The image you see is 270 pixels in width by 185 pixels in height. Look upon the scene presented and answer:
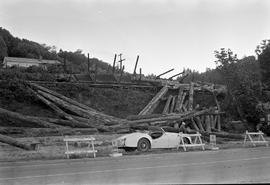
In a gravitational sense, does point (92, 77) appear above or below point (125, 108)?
above

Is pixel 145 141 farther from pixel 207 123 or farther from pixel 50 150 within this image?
pixel 207 123

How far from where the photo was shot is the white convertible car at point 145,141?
62.4ft

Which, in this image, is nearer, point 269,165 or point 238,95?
point 269,165

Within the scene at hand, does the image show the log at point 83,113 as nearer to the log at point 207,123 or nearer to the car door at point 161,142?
the car door at point 161,142

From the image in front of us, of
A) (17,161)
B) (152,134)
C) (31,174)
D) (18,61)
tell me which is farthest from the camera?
(18,61)

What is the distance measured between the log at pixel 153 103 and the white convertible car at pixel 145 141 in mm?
10655

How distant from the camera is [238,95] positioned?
31.0 metres

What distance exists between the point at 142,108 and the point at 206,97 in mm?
6636

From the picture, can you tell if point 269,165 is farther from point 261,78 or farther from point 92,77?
point 92,77

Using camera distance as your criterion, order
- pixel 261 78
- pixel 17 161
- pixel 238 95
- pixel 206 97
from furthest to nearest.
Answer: pixel 206 97, pixel 261 78, pixel 238 95, pixel 17 161

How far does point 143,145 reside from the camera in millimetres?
19188

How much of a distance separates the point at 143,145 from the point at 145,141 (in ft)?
0.76

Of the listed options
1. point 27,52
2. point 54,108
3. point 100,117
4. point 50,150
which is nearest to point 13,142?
point 50,150

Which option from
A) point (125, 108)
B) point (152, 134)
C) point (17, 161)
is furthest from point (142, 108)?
point (17, 161)
